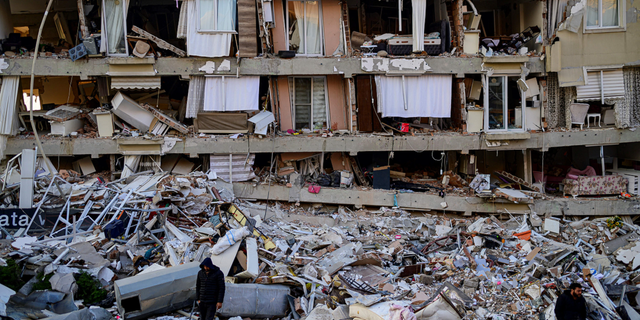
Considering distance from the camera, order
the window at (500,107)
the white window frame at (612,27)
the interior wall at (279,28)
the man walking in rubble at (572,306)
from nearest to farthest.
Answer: the man walking in rubble at (572,306), the interior wall at (279,28), the white window frame at (612,27), the window at (500,107)

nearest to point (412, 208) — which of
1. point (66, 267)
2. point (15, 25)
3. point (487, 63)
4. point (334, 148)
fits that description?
point (334, 148)

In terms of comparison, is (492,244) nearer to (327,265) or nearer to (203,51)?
(327,265)

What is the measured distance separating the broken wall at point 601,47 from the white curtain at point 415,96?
4.44 m

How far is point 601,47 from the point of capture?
1711 cm

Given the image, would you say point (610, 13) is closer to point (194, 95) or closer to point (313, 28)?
point (313, 28)

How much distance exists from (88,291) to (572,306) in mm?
8829

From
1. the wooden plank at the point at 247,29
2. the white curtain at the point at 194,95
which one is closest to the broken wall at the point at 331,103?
the wooden plank at the point at 247,29

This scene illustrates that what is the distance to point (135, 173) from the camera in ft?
54.0

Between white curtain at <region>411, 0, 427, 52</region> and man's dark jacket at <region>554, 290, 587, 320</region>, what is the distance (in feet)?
35.6

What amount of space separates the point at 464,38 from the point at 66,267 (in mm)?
14209

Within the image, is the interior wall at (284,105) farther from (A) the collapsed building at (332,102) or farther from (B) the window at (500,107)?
(B) the window at (500,107)

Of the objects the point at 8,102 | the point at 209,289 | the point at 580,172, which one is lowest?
the point at 209,289

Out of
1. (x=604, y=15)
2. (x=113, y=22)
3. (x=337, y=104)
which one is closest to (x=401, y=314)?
(x=337, y=104)

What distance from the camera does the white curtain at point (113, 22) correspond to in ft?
52.6
